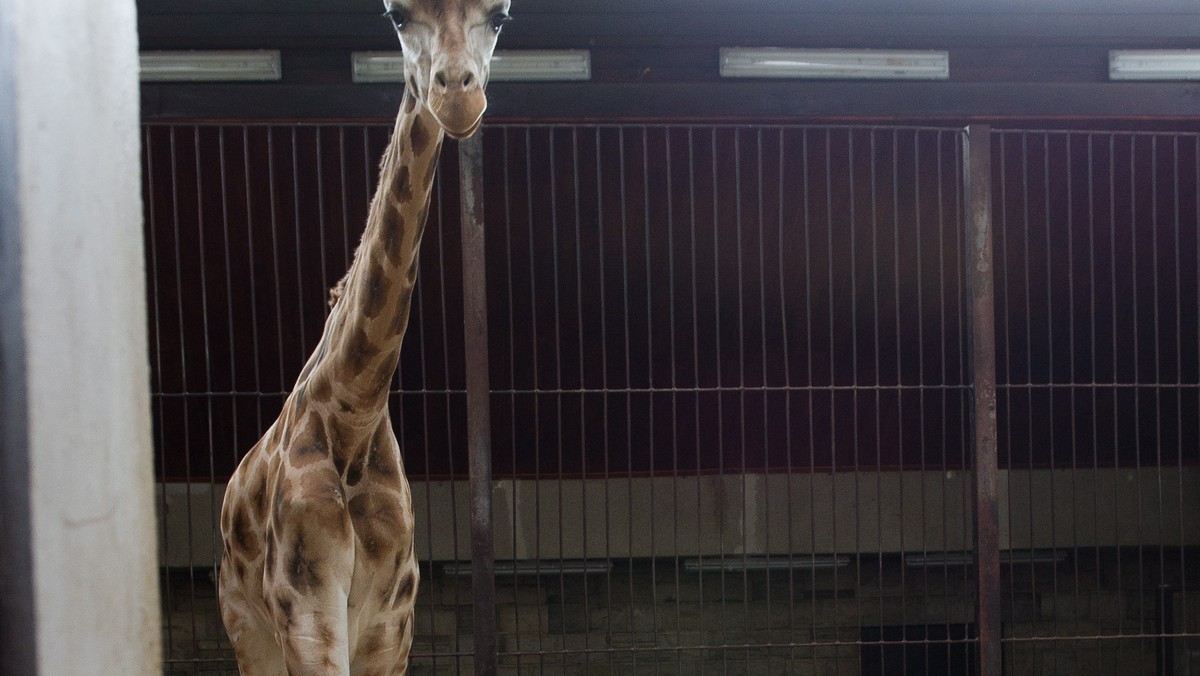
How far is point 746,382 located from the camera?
5.34 meters

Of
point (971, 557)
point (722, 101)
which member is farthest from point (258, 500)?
point (971, 557)

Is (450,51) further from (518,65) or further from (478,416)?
(518,65)

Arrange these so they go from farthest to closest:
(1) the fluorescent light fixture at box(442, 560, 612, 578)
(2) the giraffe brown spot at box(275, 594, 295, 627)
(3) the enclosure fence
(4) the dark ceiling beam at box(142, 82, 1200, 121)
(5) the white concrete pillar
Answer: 1. (1) the fluorescent light fixture at box(442, 560, 612, 578)
2. (3) the enclosure fence
3. (4) the dark ceiling beam at box(142, 82, 1200, 121)
4. (2) the giraffe brown spot at box(275, 594, 295, 627)
5. (5) the white concrete pillar

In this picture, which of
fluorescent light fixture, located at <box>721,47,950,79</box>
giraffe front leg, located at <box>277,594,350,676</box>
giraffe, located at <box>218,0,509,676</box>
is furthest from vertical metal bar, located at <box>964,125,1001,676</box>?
giraffe front leg, located at <box>277,594,350,676</box>

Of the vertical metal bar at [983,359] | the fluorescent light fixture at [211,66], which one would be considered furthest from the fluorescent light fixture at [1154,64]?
the fluorescent light fixture at [211,66]

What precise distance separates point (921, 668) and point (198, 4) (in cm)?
456

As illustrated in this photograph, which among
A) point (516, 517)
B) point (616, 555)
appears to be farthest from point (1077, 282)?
point (516, 517)

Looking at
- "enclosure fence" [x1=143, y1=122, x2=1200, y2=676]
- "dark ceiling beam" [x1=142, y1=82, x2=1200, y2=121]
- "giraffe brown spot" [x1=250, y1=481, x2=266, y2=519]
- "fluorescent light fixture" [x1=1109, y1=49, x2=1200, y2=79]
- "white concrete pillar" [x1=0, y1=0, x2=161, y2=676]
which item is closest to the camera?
"white concrete pillar" [x1=0, y1=0, x2=161, y2=676]

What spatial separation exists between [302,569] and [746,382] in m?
3.49

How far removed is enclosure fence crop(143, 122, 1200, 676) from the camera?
15.3 feet

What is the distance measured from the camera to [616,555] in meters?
5.12

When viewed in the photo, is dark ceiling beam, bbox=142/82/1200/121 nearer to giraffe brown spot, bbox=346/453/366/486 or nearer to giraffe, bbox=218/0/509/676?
giraffe, bbox=218/0/509/676

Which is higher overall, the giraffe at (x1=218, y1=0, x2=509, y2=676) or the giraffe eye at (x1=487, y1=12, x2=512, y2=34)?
the giraffe eye at (x1=487, y1=12, x2=512, y2=34)

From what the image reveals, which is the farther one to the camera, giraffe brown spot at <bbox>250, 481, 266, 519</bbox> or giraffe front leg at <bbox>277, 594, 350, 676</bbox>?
giraffe brown spot at <bbox>250, 481, 266, 519</bbox>
